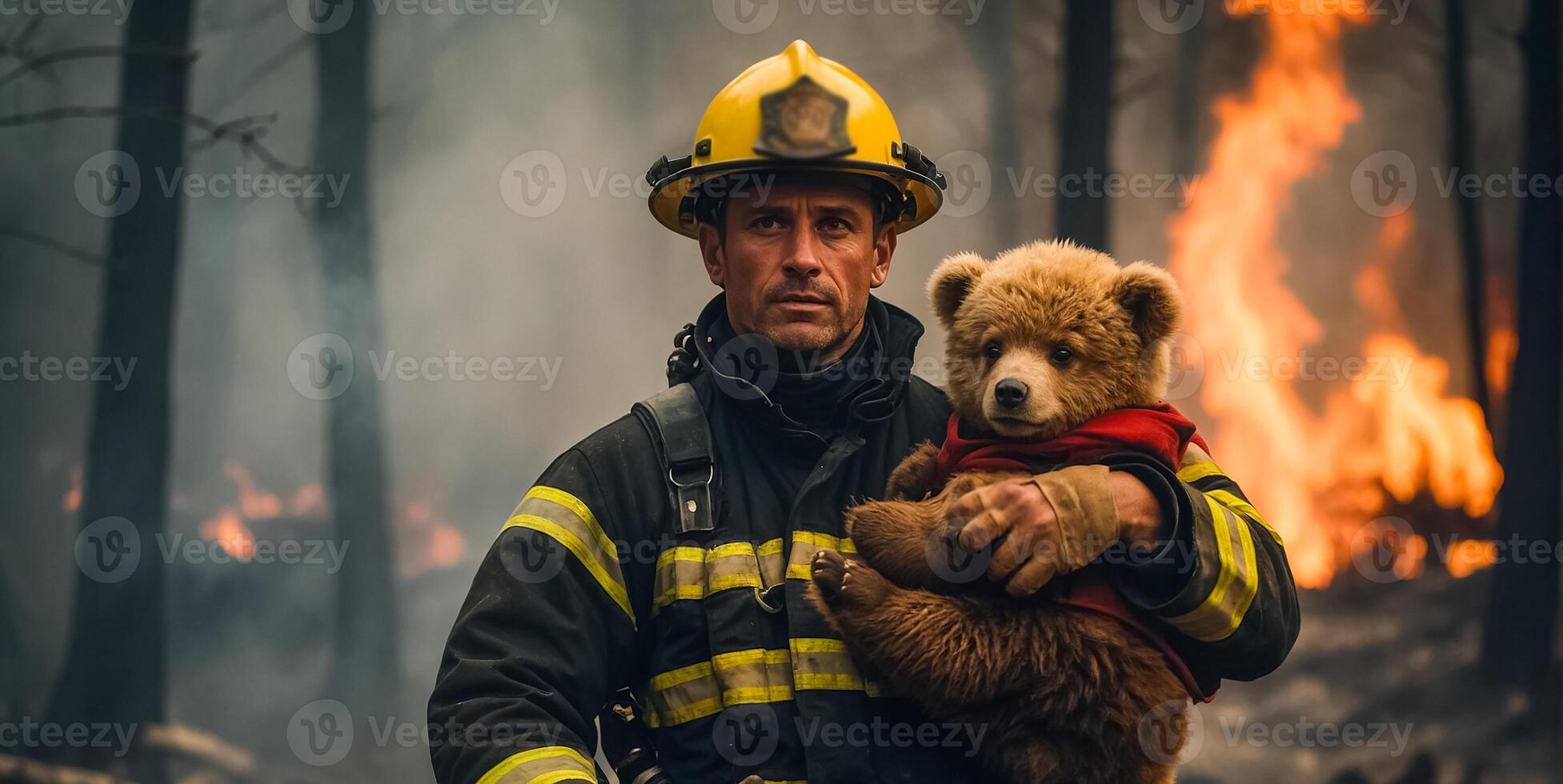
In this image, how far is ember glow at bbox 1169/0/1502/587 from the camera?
20.4 feet

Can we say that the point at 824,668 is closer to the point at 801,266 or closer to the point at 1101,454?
the point at 1101,454

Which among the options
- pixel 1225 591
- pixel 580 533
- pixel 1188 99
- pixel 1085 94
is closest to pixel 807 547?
pixel 580 533

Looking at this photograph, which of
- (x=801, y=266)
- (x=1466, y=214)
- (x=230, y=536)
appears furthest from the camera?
(x=1466, y=214)

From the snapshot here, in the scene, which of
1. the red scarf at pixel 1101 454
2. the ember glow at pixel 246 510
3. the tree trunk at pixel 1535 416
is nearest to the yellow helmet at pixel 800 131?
the red scarf at pixel 1101 454

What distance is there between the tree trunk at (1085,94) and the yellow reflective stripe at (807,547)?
4127mm

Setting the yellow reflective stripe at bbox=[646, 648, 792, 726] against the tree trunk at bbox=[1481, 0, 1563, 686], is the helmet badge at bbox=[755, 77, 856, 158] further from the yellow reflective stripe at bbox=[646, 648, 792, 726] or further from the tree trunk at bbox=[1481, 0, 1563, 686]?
the tree trunk at bbox=[1481, 0, 1563, 686]

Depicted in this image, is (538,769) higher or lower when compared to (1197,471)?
lower

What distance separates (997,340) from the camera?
2.36 metres

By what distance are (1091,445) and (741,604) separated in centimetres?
83

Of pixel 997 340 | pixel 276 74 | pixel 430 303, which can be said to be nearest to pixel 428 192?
pixel 430 303

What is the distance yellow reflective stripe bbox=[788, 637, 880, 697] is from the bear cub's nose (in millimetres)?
641

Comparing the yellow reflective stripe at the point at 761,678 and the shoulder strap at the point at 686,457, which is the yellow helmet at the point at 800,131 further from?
the yellow reflective stripe at the point at 761,678

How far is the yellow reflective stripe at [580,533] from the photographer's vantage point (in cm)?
254

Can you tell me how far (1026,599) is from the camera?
7.07 feet
